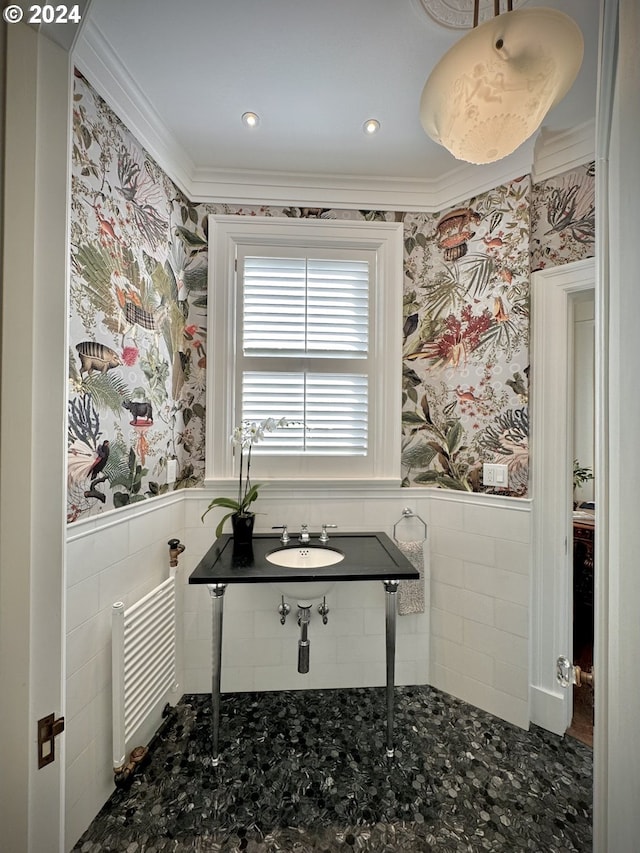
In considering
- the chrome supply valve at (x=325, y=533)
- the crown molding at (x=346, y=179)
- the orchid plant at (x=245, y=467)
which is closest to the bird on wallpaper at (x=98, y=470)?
the orchid plant at (x=245, y=467)

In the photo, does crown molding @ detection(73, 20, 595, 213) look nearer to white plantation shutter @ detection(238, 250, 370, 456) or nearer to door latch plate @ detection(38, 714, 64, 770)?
white plantation shutter @ detection(238, 250, 370, 456)

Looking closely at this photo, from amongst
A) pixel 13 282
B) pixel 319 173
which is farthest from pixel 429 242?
pixel 13 282

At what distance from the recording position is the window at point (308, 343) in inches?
82.6

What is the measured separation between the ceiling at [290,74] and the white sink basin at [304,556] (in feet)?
6.52

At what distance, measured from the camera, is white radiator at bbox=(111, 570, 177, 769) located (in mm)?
1435

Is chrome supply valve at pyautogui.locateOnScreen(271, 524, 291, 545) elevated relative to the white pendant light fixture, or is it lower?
lower

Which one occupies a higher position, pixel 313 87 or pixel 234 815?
pixel 313 87

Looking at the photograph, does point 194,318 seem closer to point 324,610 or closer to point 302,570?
point 302,570

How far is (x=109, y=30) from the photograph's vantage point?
4.36ft

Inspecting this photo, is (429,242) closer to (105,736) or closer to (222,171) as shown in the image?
(222,171)

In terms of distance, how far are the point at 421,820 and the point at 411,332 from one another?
2111 mm

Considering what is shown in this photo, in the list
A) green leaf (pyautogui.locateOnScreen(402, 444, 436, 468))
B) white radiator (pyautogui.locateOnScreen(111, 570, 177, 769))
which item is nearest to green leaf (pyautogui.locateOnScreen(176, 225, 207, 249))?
green leaf (pyautogui.locateOnScreen(402, 444, 436, 468))

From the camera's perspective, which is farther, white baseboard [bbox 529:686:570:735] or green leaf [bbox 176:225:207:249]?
green leaf [bbox 176:225:207:249]

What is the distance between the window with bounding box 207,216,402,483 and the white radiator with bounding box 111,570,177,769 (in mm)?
694
